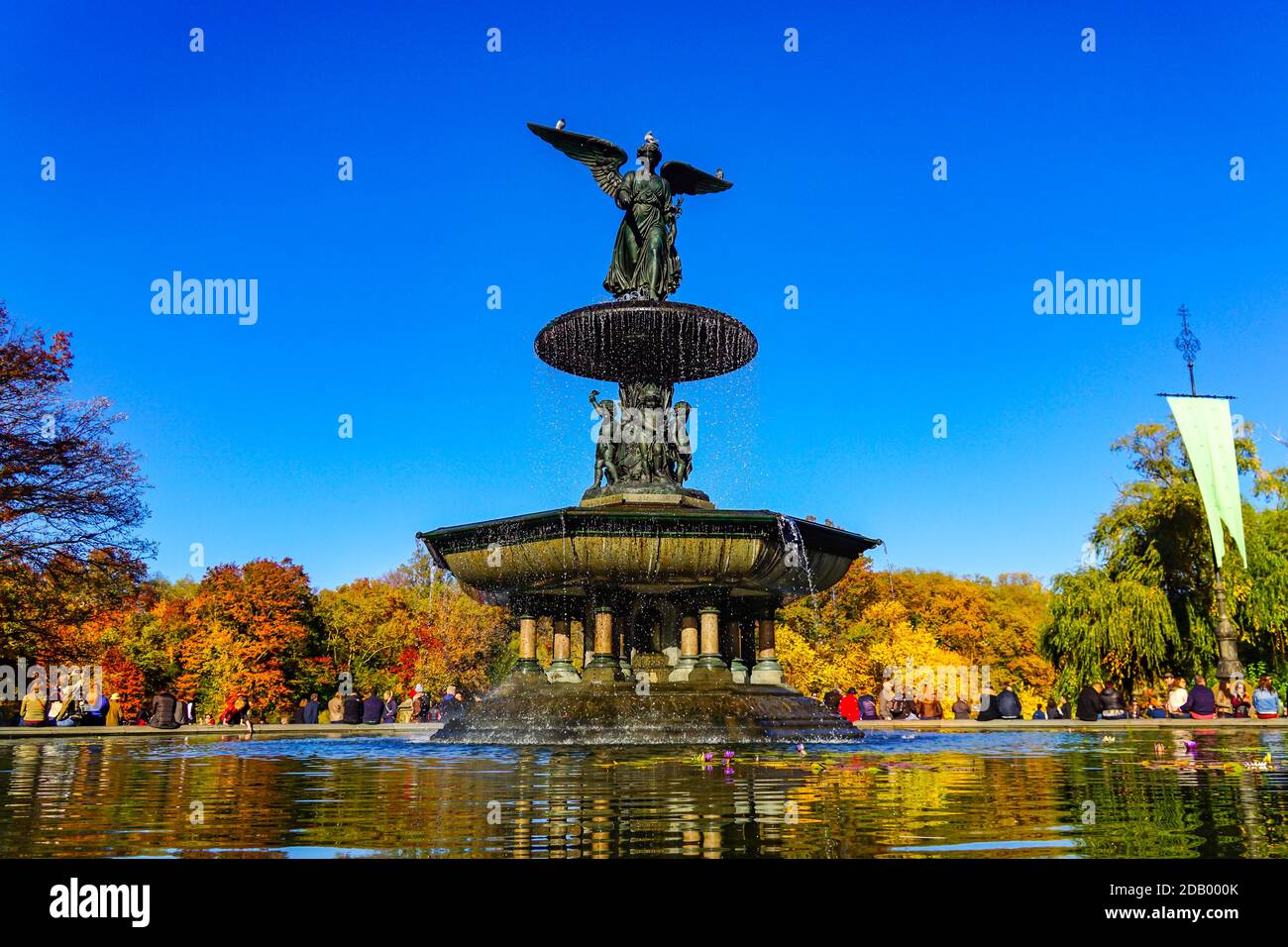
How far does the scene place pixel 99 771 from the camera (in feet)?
25.0

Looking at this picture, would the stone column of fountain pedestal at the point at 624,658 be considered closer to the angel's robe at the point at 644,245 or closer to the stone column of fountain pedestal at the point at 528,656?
the stone column of fountain pedestal at the point at 528,656

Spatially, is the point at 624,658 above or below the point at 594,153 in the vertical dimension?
below

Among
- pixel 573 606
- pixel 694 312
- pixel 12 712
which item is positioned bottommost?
pixel 12 712

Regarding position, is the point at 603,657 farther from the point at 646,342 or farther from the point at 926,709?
the point at 926,709

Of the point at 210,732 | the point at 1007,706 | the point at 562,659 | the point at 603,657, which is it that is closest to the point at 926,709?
the point at 1007,706

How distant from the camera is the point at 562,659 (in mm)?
14453

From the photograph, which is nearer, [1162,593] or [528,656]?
[528,656]

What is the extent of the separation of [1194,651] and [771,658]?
20390 millimetres

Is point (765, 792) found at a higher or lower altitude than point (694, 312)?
lower

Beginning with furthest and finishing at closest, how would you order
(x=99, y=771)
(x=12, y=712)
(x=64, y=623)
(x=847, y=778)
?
(x=12, y=712), (x=64, y=623), (x=99, y=771), (x=847, y=778)

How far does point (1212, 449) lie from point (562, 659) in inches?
698

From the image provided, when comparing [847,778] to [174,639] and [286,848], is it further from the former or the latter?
[174,639]
